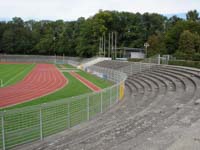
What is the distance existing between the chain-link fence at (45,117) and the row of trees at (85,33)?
44228 mm

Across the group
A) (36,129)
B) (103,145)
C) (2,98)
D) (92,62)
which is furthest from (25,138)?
(92,62)

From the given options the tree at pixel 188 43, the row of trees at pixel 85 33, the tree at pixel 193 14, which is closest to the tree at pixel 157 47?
the row of trees at pixel 85 33

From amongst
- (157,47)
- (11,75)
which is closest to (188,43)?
(157,47)

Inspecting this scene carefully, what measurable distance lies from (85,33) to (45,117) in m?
71.3

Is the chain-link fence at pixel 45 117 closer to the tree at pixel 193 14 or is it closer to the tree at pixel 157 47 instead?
the tree at pixel 157 47

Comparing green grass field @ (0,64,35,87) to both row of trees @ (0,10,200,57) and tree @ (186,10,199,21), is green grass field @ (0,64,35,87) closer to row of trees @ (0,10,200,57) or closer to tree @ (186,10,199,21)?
row of trees @ (0,10,200,57)

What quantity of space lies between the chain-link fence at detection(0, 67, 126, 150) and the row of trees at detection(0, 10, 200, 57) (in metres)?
44.2

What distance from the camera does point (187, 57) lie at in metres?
30.9

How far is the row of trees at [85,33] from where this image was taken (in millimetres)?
76625

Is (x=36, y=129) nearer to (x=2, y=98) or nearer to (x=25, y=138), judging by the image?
(x=25, y=138)

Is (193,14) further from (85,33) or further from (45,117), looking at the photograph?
(45,117)

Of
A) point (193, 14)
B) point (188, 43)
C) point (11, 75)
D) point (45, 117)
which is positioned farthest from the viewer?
point (193, 14)

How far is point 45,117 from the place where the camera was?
9211mm

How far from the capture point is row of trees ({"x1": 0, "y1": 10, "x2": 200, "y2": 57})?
76625 mm
